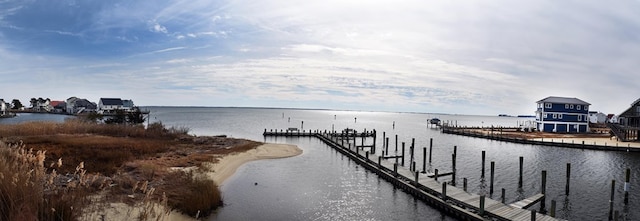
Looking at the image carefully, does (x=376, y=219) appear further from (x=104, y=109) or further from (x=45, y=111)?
(x=45, y=111)

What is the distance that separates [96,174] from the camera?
1511cm

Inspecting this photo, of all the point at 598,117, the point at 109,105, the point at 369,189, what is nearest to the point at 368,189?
the point at 369,189

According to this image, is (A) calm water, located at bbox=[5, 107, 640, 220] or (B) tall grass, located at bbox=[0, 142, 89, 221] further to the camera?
(A) calm water, located at bbox=[5, 107, 640, 220]

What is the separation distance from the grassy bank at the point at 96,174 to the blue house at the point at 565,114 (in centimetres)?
7113

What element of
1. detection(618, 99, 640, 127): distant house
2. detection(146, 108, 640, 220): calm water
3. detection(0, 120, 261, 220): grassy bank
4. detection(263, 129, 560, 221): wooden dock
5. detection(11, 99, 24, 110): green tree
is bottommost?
detection(146, 108, 640, 220): calm water

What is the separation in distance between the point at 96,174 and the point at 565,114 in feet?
311

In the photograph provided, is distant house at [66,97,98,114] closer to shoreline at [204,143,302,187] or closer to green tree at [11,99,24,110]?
green tree at [11,99,24,110]

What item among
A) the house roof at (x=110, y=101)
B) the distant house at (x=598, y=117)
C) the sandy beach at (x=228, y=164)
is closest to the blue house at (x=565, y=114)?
the distant house at (x=598, y=117)

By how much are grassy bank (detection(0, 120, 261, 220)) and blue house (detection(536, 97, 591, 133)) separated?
71.1 metres

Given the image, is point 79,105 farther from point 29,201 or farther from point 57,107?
point 29,201

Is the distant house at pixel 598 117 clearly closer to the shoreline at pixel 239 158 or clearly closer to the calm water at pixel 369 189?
the calm water at pixel 369 189

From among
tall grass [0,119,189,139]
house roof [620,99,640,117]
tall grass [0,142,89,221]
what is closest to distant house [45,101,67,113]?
tall grass [0,119,189,139]

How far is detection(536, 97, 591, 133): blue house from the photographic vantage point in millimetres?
83125

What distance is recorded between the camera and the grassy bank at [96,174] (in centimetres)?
764
